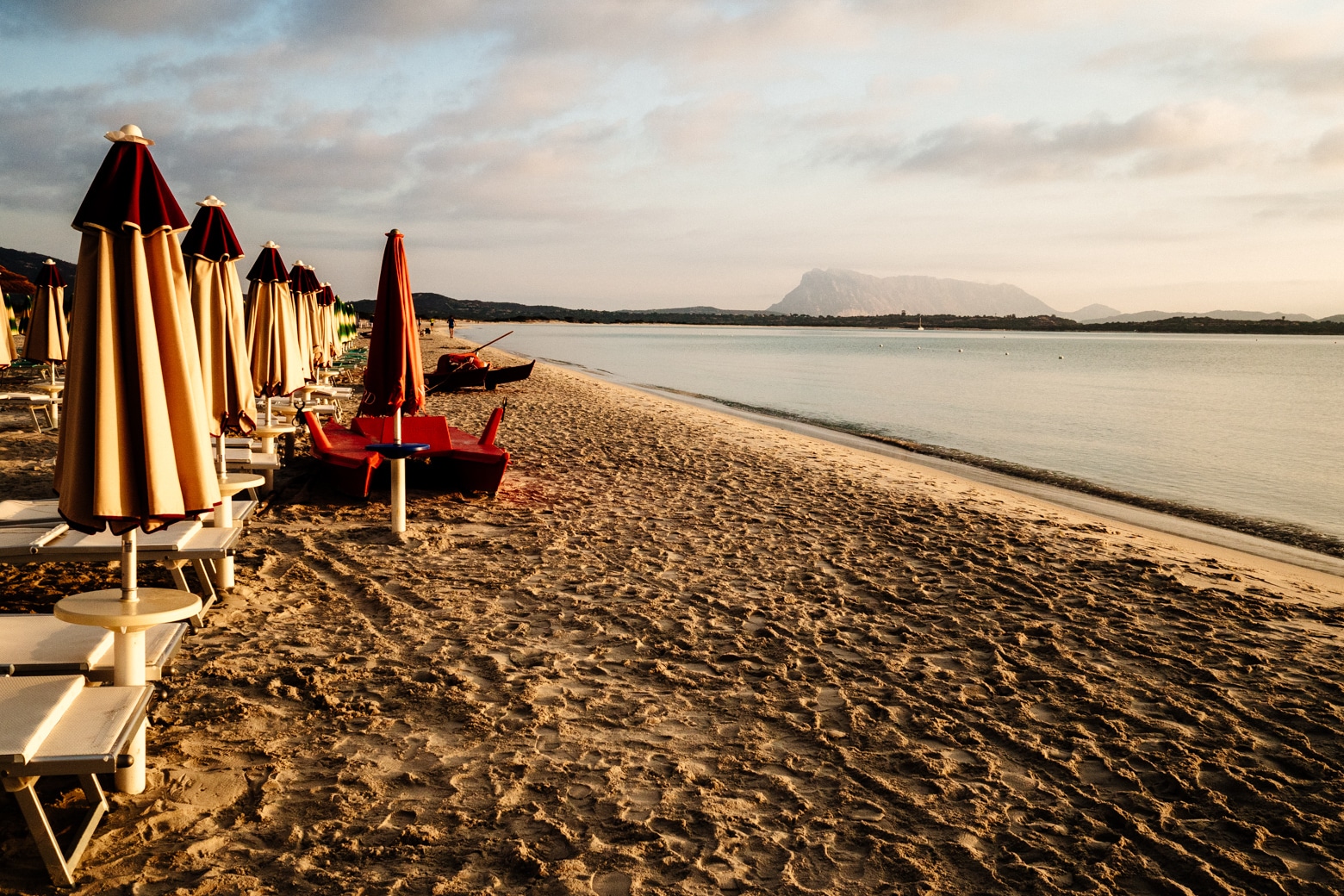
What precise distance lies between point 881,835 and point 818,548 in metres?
4.25

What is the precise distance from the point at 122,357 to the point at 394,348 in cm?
397

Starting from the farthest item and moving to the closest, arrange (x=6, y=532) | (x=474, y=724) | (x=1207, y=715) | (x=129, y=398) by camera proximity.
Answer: (x=6, y=532), (x=1207, y=715), (x=474, y=724), (x=129, y=398)

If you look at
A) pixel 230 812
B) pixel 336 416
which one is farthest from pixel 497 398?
pixel 230 812

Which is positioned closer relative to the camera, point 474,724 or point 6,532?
point 474,724

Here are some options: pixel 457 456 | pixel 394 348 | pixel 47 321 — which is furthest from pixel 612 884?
pixel 47 321

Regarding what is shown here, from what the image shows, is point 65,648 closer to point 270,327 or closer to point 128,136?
point 128,136

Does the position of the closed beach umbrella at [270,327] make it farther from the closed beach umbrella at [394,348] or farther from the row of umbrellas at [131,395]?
the row of umbrellas at [131,395]

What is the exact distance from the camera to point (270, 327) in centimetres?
798

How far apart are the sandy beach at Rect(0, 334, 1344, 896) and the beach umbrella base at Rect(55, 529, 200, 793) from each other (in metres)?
0.20

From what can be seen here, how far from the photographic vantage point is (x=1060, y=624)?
5602 mm

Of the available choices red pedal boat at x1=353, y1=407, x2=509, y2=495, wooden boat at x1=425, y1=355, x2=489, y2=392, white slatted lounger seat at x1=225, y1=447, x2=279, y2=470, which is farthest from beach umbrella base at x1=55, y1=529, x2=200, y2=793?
wooden boat at x1=425, y1=355, x2=489, y2=392

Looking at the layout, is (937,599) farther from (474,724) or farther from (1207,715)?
(474,724)

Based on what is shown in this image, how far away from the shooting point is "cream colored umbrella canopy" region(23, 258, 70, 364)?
1194 centimetres

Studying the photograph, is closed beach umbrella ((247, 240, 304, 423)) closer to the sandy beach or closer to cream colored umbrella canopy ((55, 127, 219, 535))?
the sandy beach
